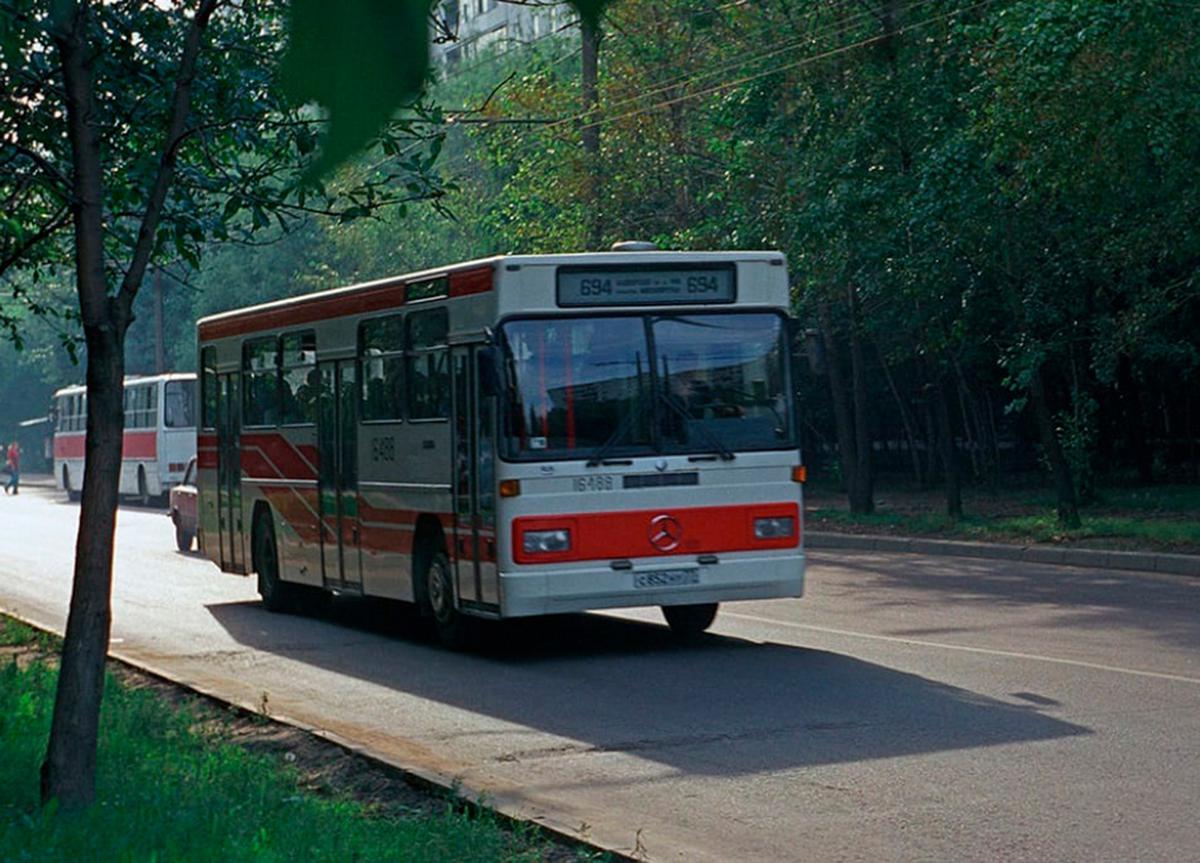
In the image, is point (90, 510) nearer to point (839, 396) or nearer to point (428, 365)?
point (428, 365)

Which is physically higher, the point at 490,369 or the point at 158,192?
the point at 158,192

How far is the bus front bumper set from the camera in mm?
12719

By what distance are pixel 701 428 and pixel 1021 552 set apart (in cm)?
968

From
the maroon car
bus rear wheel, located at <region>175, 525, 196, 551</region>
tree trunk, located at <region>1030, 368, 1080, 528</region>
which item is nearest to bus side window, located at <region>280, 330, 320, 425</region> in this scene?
tree trunk, located at <region>1030, 368, 1080, 528</region>

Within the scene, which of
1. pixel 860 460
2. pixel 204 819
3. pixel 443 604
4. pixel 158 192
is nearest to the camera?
pixel 204 819

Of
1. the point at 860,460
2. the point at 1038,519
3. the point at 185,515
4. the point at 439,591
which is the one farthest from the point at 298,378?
A: the point at 860,460

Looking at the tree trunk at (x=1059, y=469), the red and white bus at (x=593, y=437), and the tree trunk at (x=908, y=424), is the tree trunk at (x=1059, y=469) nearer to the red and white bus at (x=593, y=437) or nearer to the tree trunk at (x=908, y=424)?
the red and white bus at (x=593, y=437)

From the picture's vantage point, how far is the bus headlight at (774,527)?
43.9ft

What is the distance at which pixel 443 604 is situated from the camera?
14.0 meters

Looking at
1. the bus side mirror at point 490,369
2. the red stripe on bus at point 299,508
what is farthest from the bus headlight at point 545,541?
the red stripe on bus at point 299,508

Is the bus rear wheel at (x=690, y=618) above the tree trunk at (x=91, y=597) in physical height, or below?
below

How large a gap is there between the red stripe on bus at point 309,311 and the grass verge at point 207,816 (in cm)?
553

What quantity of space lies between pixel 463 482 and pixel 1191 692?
5.21 m

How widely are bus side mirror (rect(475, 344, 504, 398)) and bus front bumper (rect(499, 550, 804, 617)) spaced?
1219 millimetres
